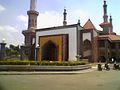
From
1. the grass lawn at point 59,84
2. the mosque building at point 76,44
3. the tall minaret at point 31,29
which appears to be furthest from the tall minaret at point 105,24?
the grass lawn at point 59,84

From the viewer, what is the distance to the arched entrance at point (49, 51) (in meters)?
44.3

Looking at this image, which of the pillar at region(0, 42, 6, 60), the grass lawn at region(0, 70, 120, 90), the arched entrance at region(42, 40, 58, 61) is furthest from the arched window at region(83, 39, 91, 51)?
the grass lawn at region(0, 70, 120, 90)

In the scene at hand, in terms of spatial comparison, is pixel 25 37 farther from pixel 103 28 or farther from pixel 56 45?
pixel 103 28

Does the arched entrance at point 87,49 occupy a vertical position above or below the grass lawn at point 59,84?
above

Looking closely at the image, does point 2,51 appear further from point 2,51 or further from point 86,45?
point 86,45

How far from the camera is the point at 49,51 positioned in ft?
152

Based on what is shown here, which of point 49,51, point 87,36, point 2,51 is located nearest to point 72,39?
point 87,36

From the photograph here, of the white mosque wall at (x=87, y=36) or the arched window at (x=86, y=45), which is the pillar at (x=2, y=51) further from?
the white mosque wall at (x=87, y=36)

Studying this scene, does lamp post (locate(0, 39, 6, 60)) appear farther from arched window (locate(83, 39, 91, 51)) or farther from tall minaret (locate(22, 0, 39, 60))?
tall minaret (locate(22, 0, 39, 60))

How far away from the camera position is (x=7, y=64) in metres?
21.5

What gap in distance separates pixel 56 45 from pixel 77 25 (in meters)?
5.73

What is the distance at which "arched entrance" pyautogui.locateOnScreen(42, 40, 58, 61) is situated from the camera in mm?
44281

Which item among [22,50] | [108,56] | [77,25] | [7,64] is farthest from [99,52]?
[7,64]

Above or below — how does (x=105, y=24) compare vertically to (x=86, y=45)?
above
